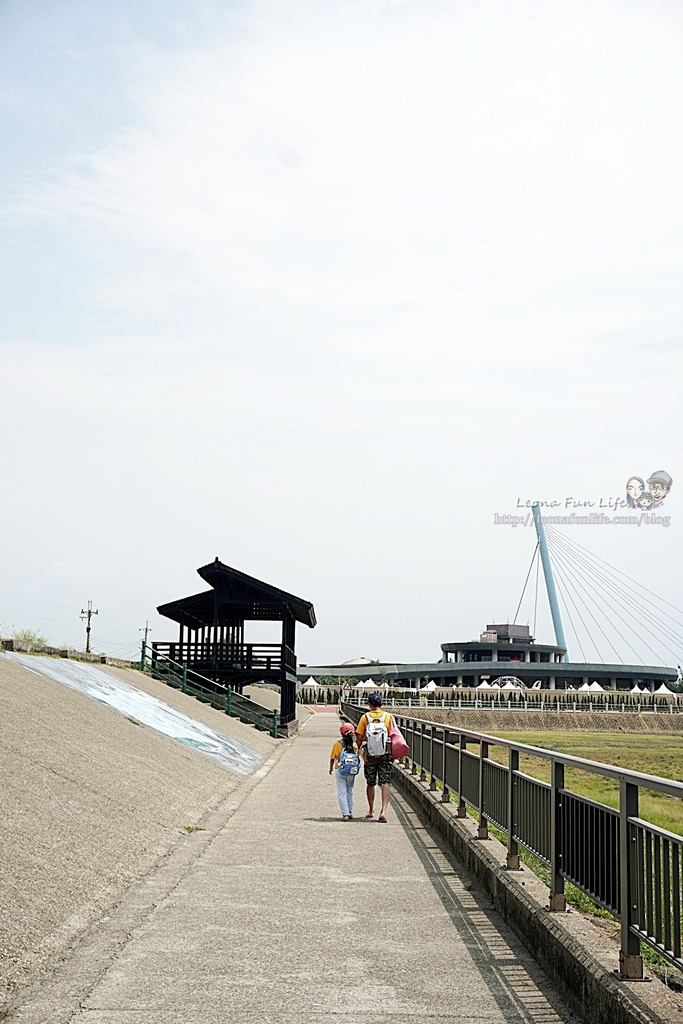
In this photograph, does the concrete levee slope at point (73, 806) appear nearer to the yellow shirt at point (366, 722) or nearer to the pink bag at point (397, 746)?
the yellow shirt at point (366, 722)

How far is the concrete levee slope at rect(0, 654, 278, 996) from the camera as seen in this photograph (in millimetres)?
7742

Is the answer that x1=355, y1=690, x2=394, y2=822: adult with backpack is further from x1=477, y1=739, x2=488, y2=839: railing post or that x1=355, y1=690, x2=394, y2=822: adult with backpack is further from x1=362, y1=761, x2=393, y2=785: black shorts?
x1=477, y1=739, x2=488, y2=839: railing post

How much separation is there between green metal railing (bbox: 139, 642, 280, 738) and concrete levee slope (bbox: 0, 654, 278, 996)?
15435 mm

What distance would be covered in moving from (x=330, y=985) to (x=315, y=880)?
3866 mm

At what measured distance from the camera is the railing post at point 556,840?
711cm

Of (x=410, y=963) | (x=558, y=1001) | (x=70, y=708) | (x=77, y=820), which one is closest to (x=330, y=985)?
(x=410, y=963)

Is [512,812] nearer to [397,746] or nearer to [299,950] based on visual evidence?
[299,950]

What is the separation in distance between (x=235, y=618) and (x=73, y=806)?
116ft

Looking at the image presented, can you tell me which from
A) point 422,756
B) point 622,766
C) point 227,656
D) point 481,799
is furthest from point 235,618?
point 481,799

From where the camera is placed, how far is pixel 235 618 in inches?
1860

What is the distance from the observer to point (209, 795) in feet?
58.0

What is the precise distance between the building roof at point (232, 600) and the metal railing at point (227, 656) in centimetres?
Answer: 130

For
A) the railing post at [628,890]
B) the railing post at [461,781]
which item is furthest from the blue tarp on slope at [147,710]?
the railing post at [628,890]

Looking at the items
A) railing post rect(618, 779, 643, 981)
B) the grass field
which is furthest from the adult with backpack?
railing post rect(618, 779, 643, 981)
